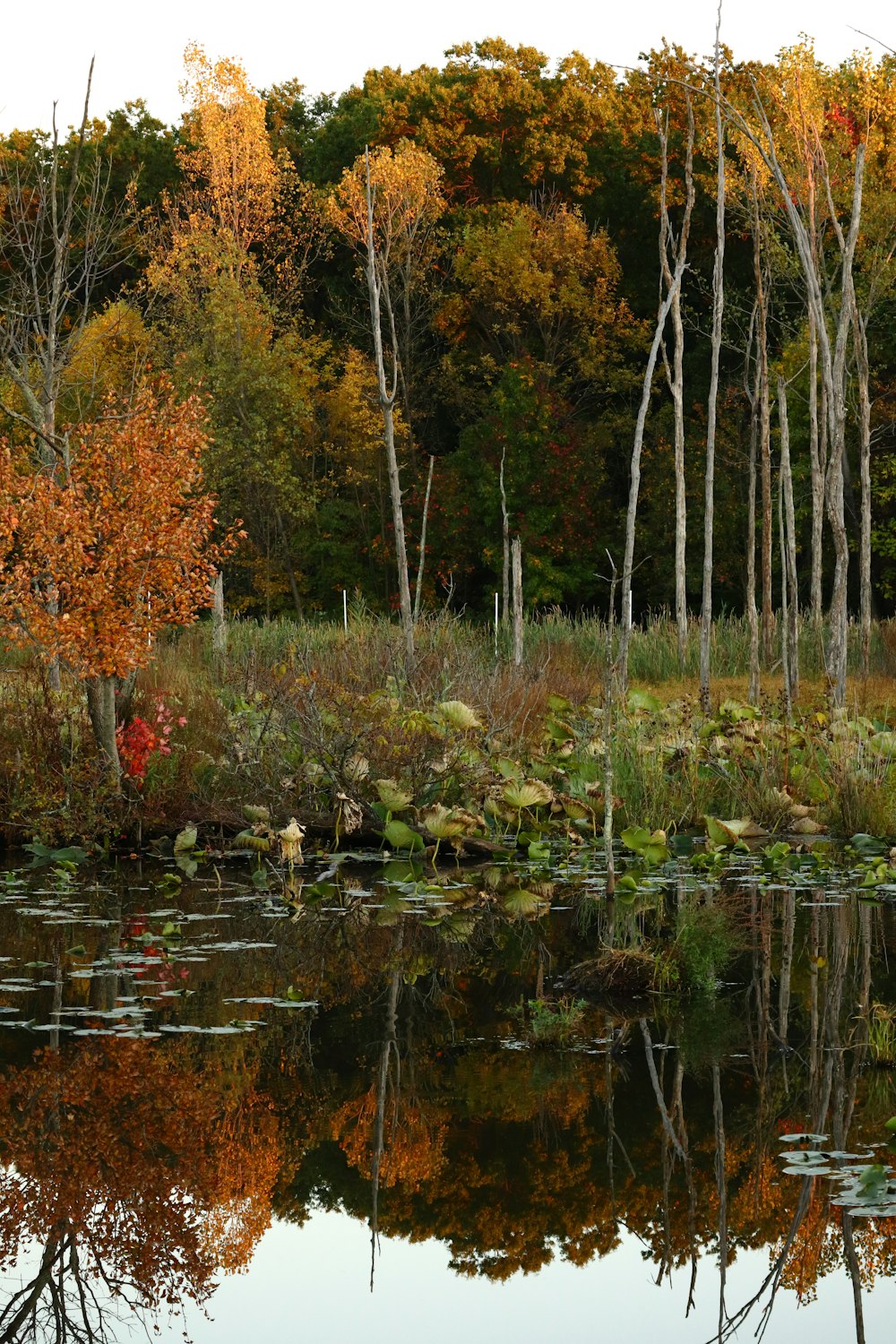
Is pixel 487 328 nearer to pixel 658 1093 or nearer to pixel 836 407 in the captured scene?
pixel 836 407

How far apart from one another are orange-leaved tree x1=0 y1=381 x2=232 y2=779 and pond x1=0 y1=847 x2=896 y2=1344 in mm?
2248

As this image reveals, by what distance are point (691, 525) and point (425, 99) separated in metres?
10.7

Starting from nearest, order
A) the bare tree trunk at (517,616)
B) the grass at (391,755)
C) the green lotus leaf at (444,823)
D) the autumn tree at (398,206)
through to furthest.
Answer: the green lotus leaf at (444,823)
the grass at (391,755)
the bare tree trunk at (517,616)
the autumn tree at (398,206)

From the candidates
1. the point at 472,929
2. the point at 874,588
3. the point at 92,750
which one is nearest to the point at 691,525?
the point at 874,588

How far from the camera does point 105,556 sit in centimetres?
988

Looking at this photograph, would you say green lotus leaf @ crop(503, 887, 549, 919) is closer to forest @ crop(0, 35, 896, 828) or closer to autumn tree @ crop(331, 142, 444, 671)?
forest @ crop(0, 35, 896, 828)

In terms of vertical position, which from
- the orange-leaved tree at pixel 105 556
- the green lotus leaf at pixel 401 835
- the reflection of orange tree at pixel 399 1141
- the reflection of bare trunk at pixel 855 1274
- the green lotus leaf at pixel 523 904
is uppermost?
the orange-leaved tree at pixel 105 556

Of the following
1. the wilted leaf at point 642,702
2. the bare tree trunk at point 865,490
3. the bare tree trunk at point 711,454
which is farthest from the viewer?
the bare tree trunk at point 865,490

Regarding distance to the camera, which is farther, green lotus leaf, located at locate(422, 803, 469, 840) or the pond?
green lotus leaf, located at locate(422, 803, 469, 840)

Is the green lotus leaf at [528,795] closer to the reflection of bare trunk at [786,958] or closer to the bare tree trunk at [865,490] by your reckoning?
the reflection of bare trunk at [786,958]

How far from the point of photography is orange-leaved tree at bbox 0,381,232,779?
9680 millimetres

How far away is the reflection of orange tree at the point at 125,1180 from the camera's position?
3.47 metres

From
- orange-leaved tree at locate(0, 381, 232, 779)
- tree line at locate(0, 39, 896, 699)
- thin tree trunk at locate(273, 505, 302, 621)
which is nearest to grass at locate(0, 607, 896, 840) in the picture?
orange-leaved tree at locate(0, 381, 232, 779)

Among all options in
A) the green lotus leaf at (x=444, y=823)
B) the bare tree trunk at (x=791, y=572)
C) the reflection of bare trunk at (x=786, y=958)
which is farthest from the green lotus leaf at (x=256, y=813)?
the bare tree trunk at (x=791, y=572)
